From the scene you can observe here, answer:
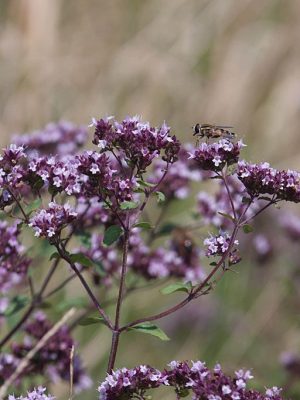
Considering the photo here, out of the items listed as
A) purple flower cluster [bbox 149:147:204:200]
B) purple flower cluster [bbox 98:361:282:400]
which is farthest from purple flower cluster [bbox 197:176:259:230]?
purple flower cluster [bbox 98:361:282:400]

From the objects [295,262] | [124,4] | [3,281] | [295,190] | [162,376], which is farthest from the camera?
[124,4]

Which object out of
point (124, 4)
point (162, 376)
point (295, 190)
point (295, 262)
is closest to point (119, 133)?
point (295, 190)

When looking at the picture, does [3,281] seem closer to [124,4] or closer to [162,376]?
[162,376]

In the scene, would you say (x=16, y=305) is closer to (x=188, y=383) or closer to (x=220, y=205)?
(x=220, y=205)

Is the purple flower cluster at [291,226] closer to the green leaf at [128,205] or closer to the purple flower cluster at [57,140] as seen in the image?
the purple flower cluster at [57,140]

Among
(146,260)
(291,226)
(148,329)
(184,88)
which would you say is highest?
(184,88)

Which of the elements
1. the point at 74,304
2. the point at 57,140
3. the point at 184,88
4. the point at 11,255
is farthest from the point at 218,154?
the point at 184,88

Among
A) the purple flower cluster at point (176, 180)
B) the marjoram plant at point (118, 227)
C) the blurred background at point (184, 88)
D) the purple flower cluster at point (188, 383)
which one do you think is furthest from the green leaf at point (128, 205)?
the blurred background at point (184, 88)
